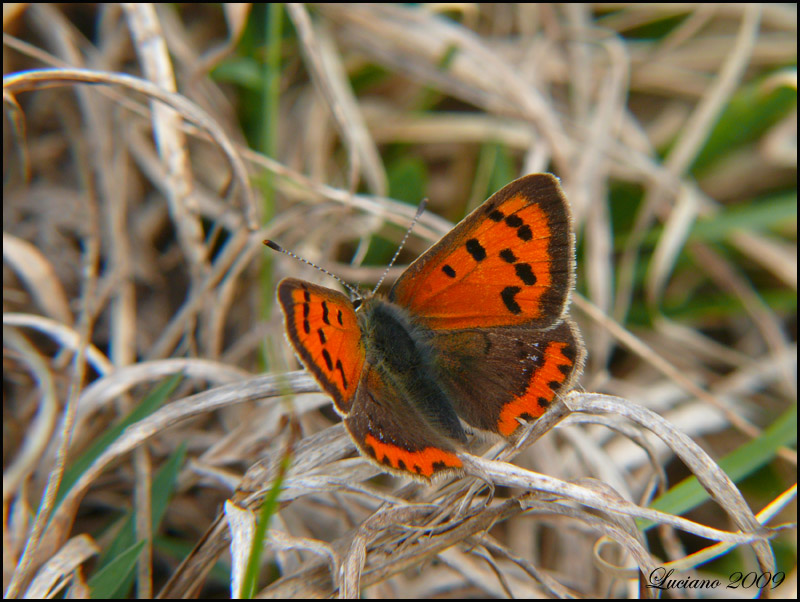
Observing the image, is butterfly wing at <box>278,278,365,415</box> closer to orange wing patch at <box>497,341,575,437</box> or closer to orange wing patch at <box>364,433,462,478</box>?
orange wing patch at <box>364,433,462,478</box>

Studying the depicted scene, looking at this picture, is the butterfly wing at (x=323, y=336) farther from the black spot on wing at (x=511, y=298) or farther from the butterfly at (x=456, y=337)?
the black spot on wing at (x=511, y=298)

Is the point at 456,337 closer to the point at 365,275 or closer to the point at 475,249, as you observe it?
the point at 475,249

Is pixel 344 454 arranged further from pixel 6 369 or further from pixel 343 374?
pixel 6 369

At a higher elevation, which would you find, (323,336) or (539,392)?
(323,336)

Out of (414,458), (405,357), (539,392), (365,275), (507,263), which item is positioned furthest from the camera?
(365,275)

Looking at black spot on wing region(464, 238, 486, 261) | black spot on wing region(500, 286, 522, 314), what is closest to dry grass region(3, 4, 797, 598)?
black spot on wing region(500, 286, 522, 314)

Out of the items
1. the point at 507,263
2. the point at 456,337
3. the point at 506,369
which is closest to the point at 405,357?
the point at 456,337

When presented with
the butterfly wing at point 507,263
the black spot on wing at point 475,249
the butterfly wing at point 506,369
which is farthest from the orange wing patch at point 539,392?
the black spot on wing at point 475,249
